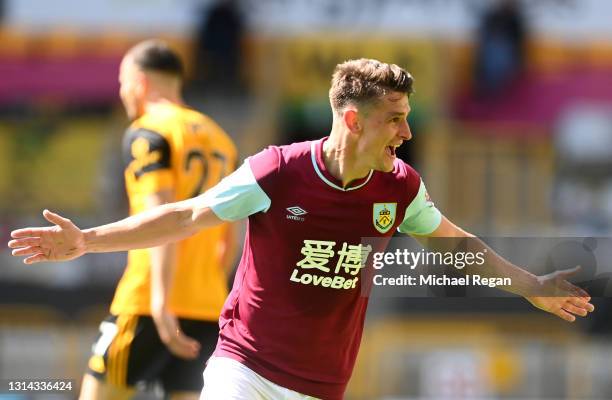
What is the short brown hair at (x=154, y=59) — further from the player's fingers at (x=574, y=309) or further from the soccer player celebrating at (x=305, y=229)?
the player's fingers at (x=574, y=309)

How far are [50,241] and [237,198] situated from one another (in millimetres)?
666

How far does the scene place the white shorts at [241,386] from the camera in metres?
4.44

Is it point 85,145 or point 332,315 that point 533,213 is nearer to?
point 85,145

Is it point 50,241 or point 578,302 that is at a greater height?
point 50,241

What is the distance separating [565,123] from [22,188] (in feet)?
24.2

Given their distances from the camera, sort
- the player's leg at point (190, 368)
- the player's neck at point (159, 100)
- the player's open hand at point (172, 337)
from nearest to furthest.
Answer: the player's open hand at point (172, 337) → the player's leg at point (190, 368) → the player's neck at point (159, 100)

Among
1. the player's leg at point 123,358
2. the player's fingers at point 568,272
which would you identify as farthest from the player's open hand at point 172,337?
the player's fingers at point 568,272

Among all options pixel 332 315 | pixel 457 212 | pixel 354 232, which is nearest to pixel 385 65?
pixel 354 232

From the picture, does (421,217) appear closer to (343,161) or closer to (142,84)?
(343,161)

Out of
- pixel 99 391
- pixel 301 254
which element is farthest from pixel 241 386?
pixel 99 391

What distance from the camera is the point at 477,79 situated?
1719 cm

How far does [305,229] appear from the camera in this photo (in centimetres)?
446

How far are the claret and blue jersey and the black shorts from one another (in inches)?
55.6

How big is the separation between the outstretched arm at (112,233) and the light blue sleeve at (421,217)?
729 millimetres
